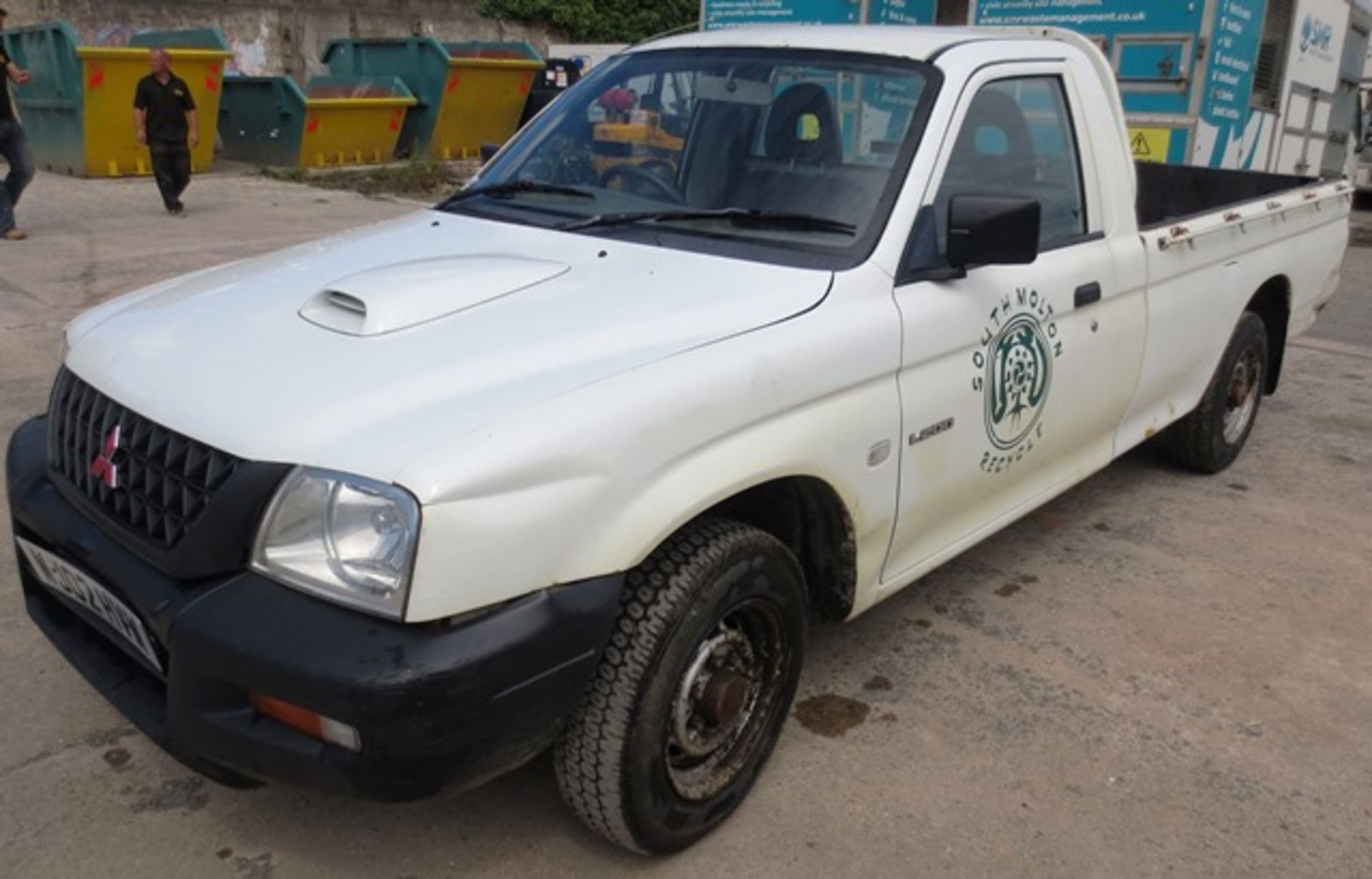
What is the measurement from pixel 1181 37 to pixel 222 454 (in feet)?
28.7

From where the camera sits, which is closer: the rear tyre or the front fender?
the front fender

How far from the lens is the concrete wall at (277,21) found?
1709 centimetres

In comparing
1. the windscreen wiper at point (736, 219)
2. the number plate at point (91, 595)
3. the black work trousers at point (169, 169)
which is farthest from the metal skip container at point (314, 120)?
the number plate at point (91, 595)

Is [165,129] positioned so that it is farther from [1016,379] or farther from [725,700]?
[725,700]

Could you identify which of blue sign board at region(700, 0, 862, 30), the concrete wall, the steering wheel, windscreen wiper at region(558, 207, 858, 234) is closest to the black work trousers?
blue sign board at region(700, 0, 862, 30)

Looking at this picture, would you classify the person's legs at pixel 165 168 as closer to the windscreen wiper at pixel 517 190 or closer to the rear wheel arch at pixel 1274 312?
the windscreen wiper at pixel 517 190

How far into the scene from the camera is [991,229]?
2834 mm

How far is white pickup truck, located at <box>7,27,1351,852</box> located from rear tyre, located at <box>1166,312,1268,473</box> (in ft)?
3.12

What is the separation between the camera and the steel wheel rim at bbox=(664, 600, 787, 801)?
252 centimetres

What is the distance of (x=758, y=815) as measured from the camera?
9.06 ft

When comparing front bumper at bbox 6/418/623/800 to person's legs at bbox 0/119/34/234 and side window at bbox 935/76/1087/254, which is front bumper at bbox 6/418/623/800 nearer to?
side window at bbox 935/76/1087/254

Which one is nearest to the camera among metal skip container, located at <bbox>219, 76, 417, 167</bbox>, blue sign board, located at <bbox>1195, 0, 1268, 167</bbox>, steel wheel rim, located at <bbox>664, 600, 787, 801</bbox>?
steel wheel rim, located at <bbox>664, 600, 787, 801</bbox>

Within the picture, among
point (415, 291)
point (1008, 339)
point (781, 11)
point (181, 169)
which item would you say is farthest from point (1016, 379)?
point (181, 169)

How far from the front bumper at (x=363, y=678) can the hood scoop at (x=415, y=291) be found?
0.66 meters
